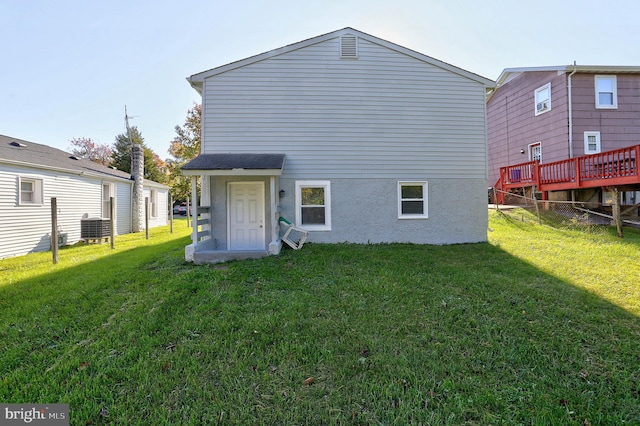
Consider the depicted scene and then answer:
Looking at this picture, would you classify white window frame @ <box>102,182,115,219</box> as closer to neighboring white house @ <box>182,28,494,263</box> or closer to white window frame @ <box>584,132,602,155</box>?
neighboring white house @ <box>182,28,494,263</box>

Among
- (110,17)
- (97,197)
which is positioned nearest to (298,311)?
(110,17)

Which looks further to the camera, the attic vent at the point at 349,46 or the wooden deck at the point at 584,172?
the wooden deck at the point at 584,172

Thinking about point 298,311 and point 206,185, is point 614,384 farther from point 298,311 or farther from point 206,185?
point 206,185

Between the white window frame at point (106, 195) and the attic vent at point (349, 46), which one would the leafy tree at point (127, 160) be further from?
the attic vent at point (349, 46)

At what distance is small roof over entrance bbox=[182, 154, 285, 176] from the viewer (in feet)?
23.1

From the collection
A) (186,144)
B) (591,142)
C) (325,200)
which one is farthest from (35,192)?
(591,142)

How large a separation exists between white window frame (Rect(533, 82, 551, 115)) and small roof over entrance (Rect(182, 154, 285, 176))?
43.7 feet

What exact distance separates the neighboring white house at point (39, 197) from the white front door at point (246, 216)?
7408 mm

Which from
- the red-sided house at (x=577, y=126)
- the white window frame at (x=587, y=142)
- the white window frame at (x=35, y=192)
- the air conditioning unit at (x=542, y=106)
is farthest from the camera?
the air conditioning unit at (x=542, y=106)

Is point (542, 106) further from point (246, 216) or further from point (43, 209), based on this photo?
point (43, 209)

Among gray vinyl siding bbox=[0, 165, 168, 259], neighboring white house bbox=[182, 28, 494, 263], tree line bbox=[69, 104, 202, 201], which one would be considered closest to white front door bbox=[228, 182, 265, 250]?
neighboring white house bbox=[182, 28, 494, 263]

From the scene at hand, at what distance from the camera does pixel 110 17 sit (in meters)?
8.14

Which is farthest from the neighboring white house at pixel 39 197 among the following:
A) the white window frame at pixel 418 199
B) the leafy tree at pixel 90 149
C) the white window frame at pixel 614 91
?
the leafy tree at pixel 90 149

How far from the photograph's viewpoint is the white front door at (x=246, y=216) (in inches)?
324
